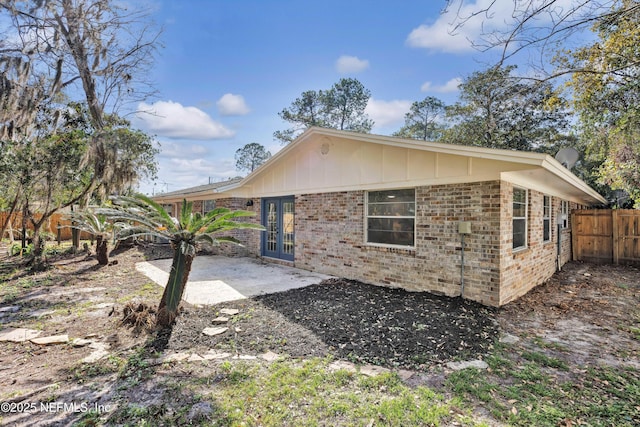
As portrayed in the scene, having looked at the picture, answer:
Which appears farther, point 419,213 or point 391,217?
point 391,217

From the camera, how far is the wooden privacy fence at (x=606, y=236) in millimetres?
10344

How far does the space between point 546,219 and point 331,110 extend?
18.2 m

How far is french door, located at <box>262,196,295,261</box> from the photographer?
31.5 feet

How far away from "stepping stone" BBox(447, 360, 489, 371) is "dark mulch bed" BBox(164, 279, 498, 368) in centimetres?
12

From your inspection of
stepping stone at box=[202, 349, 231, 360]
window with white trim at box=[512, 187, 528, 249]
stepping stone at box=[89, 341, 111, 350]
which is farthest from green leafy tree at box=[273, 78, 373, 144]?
stepping stone at box=[202, 349, 231, 360]

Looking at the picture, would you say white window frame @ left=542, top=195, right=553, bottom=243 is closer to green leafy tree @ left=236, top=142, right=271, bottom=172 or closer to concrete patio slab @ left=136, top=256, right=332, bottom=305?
concrete patio slab @ left=136, top=256, right=332, bottom=305

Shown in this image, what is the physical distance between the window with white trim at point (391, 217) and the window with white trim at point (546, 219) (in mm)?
4260

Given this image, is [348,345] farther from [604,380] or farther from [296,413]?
[604,380]

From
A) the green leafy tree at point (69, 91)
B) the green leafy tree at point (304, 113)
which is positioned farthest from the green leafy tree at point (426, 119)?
the green leafy tree at point (69, 91)

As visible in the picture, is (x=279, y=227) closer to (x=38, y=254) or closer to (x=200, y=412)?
(x=38, y=254)

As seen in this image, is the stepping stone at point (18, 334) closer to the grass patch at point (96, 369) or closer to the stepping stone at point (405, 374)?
the grass patch at point (96, 369)

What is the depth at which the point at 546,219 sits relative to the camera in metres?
8.38

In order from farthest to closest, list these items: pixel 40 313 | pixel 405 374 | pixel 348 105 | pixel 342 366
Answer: pixel 348 105 < pixel 40 313 < pixel 342 366 < pixel 405 374

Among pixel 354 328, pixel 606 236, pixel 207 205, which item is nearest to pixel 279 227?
pixel 207 205
